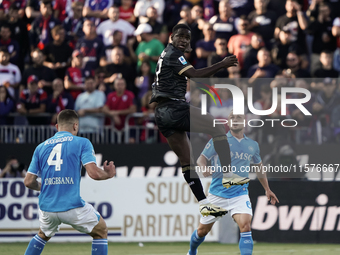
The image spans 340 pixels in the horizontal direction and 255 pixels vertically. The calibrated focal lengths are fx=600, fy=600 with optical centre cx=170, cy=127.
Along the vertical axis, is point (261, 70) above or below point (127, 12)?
below

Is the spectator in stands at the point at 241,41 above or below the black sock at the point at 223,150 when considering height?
above

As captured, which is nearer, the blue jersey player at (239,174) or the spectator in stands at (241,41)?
the blue jersey player at (239,174)

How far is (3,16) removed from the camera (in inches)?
651

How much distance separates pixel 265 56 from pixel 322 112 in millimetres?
1934

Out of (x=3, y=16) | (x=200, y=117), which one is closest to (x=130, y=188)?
(x=200, y=117)

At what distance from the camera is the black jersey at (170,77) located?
7.70 m

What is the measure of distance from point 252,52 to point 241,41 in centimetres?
46

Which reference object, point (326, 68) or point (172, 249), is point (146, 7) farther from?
point (172, 249)

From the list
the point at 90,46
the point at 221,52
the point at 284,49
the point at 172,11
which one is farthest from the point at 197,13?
the point at 90,46

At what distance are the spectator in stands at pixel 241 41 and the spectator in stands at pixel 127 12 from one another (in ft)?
9.37

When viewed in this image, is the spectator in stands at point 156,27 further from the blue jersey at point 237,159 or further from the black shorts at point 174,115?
the black shorts at point 174,115

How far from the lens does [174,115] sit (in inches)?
309

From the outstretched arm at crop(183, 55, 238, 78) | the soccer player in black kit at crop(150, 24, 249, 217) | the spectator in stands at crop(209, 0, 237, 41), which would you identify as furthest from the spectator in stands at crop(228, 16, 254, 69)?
the outstretched arm at crop(183, 55, 238, 78)

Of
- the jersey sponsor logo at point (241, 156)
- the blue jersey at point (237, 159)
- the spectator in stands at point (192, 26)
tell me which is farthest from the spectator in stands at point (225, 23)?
the jersey sponsor logo at point (241, 156)
